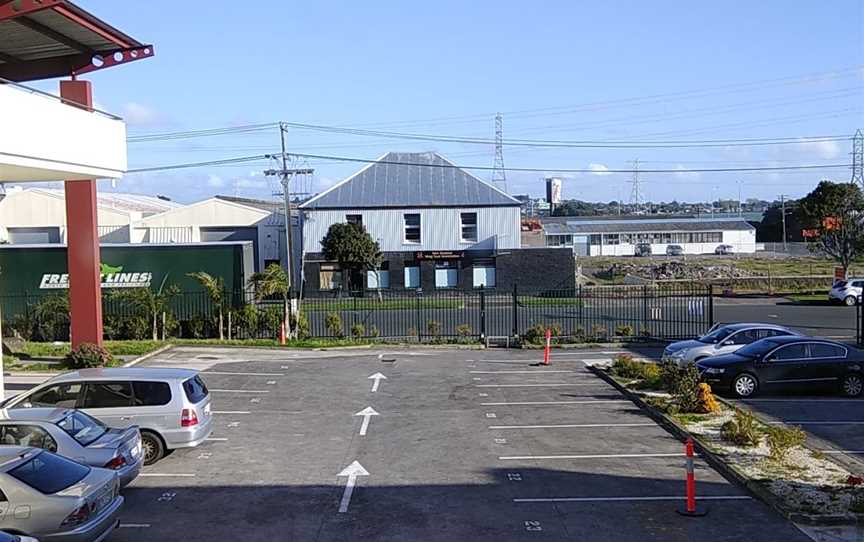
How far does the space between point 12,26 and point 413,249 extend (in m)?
42.7

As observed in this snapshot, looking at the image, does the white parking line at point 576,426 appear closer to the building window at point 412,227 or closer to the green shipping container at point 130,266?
the green shipping container at point 130,266

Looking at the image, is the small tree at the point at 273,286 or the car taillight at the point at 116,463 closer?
the car taillight at the point at 116,463

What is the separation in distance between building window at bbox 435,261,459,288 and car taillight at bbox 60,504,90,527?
171 feet

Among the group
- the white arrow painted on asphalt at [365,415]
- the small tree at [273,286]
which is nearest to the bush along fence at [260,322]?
the small tree at [273,286]

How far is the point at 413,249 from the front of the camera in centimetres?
6194

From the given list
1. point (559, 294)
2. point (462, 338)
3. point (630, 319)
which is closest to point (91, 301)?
point (462, 338)

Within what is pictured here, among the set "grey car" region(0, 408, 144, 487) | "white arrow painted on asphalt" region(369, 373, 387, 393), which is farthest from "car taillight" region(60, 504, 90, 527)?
"white arrow painted on asphalt" region(369, 373, 387, 393)

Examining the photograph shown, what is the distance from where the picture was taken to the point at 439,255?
202ft

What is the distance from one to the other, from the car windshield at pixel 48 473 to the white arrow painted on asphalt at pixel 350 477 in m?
3.64

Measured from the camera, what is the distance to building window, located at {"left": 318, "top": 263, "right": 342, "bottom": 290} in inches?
2408

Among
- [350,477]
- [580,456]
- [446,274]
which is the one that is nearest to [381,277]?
[446,274]

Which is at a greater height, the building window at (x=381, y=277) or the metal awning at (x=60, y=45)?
the metal awning at (x=60, y=45)

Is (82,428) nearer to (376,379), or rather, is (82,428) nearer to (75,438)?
(75,438)

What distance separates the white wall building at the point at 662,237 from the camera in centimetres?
11319
